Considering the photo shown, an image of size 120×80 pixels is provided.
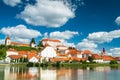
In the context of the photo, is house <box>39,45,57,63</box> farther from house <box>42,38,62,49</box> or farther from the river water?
the river water

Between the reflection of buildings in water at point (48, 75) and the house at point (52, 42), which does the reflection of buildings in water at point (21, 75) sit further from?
the house at point (52, 42)

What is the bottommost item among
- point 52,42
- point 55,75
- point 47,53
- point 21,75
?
point 55,75

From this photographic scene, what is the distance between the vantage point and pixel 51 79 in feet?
97.5

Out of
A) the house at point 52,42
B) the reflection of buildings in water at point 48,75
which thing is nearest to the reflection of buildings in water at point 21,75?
the reflection of buildings in water at point 48,75

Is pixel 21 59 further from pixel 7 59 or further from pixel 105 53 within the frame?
pixel 105 53

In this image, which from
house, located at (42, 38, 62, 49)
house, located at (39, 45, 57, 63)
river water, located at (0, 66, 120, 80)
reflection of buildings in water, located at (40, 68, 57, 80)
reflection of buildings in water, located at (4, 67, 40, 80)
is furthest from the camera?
house, located at (42, 38, 62, 49)

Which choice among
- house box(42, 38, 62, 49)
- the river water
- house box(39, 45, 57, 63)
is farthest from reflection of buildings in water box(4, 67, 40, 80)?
house box(42, 38, 62, 49)

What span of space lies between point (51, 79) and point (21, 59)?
61.5m

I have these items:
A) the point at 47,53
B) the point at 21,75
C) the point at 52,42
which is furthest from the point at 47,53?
the point at 21,75

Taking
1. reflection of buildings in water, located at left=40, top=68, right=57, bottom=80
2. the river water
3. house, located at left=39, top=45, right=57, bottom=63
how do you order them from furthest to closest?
house, located at left=39, top=45, right=57, bottom=63 < the river water < reflection of buildings in water, located at left=40, top=68, right=57, bottom=80

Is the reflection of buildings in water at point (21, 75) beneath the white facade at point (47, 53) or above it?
beneath

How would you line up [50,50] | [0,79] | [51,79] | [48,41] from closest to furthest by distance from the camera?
1. [0,79]
2. [51,79]
3. [50,50]
4. [48,41]

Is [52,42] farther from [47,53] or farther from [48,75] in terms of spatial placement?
[48,75]

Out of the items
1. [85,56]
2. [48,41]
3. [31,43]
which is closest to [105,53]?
[85,56]
